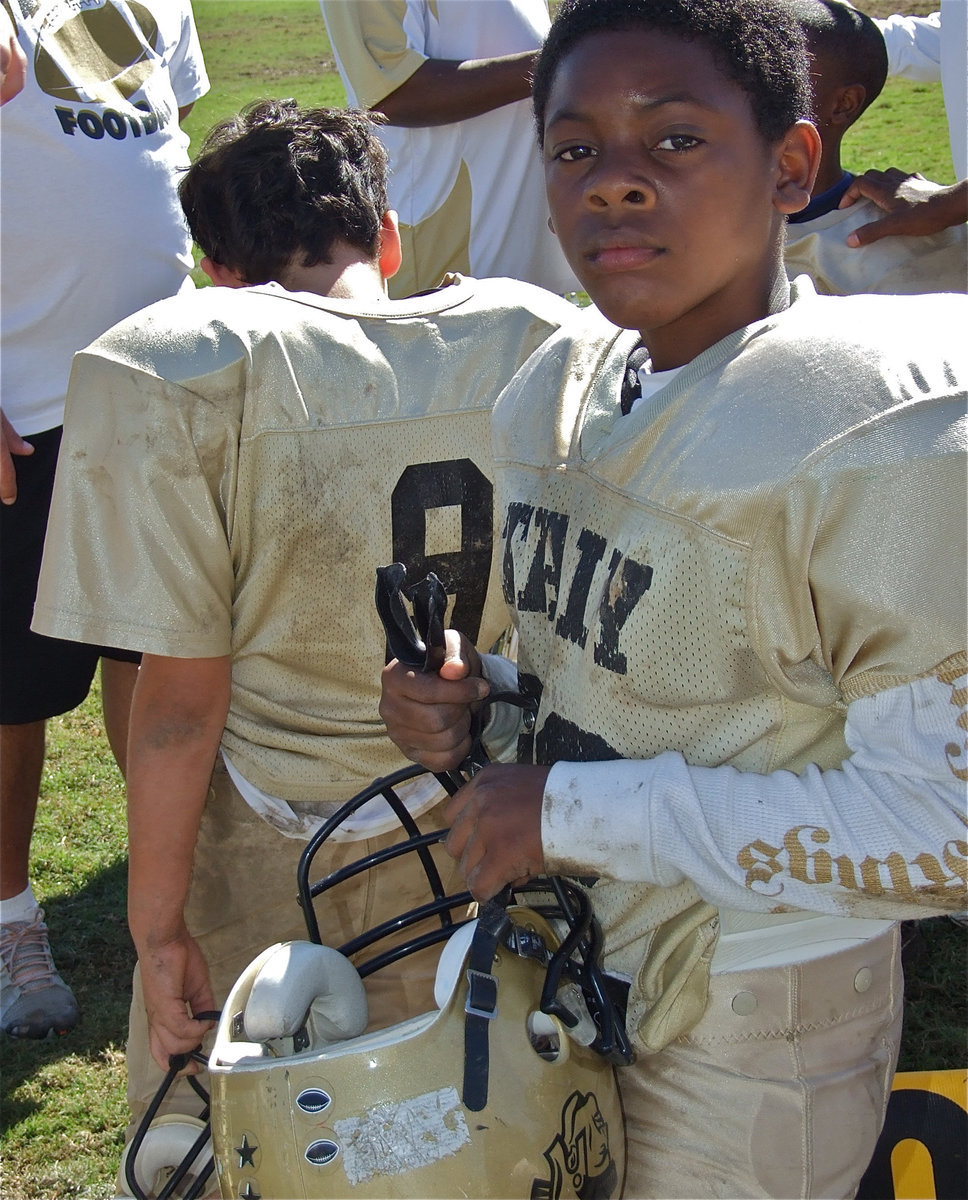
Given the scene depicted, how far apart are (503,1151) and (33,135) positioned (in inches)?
104

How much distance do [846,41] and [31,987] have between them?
3209mm

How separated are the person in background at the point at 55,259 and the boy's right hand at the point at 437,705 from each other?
1.64 metres

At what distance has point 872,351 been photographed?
1.32m

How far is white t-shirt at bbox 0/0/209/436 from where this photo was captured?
3068 millimetres

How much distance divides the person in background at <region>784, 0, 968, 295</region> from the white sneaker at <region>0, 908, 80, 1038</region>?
2.64 meters

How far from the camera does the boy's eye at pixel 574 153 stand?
1.50 m

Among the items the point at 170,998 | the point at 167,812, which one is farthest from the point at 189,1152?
the point at 167,812

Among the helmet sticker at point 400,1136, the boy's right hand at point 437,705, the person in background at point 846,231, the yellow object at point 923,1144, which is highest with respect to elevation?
the person in background at point 846,231

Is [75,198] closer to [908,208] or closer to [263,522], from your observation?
[263,522]

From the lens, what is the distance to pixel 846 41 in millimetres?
3236

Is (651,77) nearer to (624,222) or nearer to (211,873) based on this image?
(624,222)

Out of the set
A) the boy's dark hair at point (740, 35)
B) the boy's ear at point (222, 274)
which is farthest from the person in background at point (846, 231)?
the boy's dark hair at point (740, 35)

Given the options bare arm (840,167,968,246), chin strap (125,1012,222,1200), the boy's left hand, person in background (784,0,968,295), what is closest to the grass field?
chin strap (125,1012,222,1200)

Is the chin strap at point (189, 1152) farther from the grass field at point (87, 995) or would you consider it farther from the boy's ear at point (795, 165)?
the boy's ear at point (795, 165)
